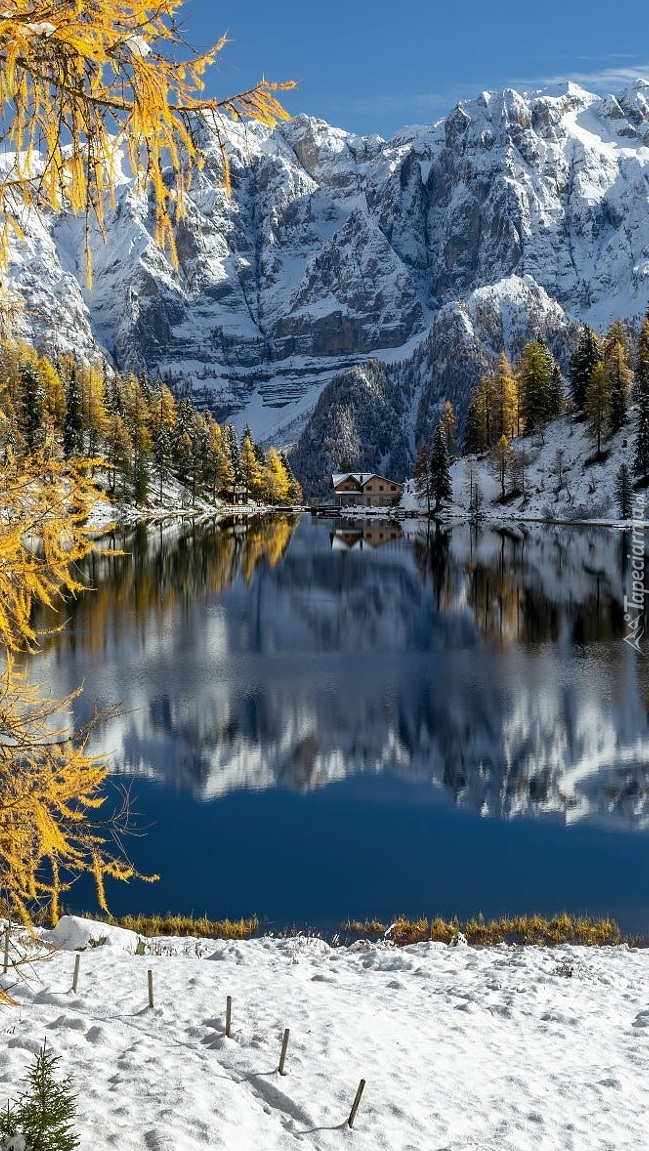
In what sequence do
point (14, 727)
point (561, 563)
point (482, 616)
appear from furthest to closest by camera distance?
1. point (561, 563)
2. point (482, 616)
3. point (14, 727)

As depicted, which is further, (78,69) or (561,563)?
(561,563)

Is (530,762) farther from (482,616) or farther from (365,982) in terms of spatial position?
(482,616)

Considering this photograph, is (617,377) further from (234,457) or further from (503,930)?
(503,930)

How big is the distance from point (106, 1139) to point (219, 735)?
18673 millimetres

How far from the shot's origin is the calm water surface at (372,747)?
1711cm

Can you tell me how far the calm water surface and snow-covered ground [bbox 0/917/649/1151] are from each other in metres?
3.59

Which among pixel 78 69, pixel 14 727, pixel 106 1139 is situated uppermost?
pixel 78 69

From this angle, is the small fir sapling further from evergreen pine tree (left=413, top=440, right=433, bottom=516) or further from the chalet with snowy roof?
the chalet with snowy roof

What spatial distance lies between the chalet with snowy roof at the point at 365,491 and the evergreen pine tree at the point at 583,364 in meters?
55.9

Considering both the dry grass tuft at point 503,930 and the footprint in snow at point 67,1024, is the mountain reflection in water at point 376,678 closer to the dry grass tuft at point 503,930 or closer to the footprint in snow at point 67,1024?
the dry grass tuft at point 503,930

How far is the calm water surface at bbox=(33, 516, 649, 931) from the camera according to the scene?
1711 centimetres

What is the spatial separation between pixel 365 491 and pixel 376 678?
13626 centimetres

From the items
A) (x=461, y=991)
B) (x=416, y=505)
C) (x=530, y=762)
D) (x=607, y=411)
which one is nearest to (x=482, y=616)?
(x=530, y=762)

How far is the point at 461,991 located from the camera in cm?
1158
